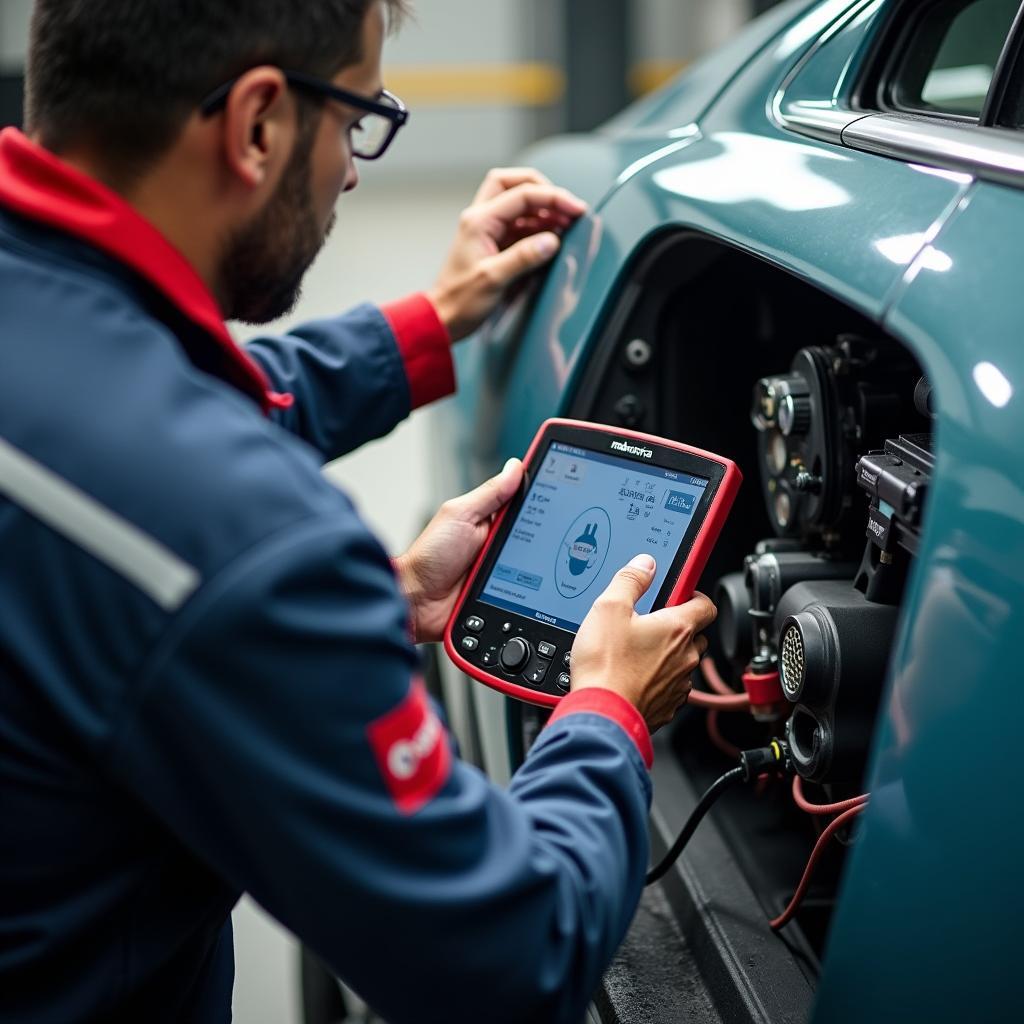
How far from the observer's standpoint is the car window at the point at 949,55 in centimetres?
116

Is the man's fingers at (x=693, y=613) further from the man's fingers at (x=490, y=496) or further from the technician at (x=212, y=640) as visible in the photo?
the man's fingers at (x=490, y=496)

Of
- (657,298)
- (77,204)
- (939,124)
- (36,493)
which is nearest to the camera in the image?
(36,493)

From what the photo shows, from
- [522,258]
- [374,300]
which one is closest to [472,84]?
[374,300]

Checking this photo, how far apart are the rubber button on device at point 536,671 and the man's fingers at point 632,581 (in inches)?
4.2

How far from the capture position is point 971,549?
665mm

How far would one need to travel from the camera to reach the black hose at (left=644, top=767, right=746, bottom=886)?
1.03m

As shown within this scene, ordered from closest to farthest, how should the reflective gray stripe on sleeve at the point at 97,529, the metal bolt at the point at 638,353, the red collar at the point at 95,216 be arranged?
1. the reflective gray stripe on sleeve at the point at 97,529
2. the red collar at the point at 95,216
3. the metal bolt at the point at 638,353

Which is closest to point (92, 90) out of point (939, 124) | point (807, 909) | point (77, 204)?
point (77, 204)

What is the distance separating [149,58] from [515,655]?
55 centimetres

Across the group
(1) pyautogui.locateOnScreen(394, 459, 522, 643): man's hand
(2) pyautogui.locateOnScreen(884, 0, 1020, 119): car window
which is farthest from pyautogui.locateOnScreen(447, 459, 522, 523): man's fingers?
(2) pyautogui.locateOnScreen(884, 0, 1020, 119): car window

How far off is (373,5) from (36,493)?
426 mm

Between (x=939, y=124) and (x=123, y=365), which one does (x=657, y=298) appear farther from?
(x=123, y=365)

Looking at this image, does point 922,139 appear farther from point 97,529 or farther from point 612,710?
point 97,529

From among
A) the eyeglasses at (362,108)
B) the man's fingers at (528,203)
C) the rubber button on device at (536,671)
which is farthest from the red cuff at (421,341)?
the rubber button on device at (536,671)
